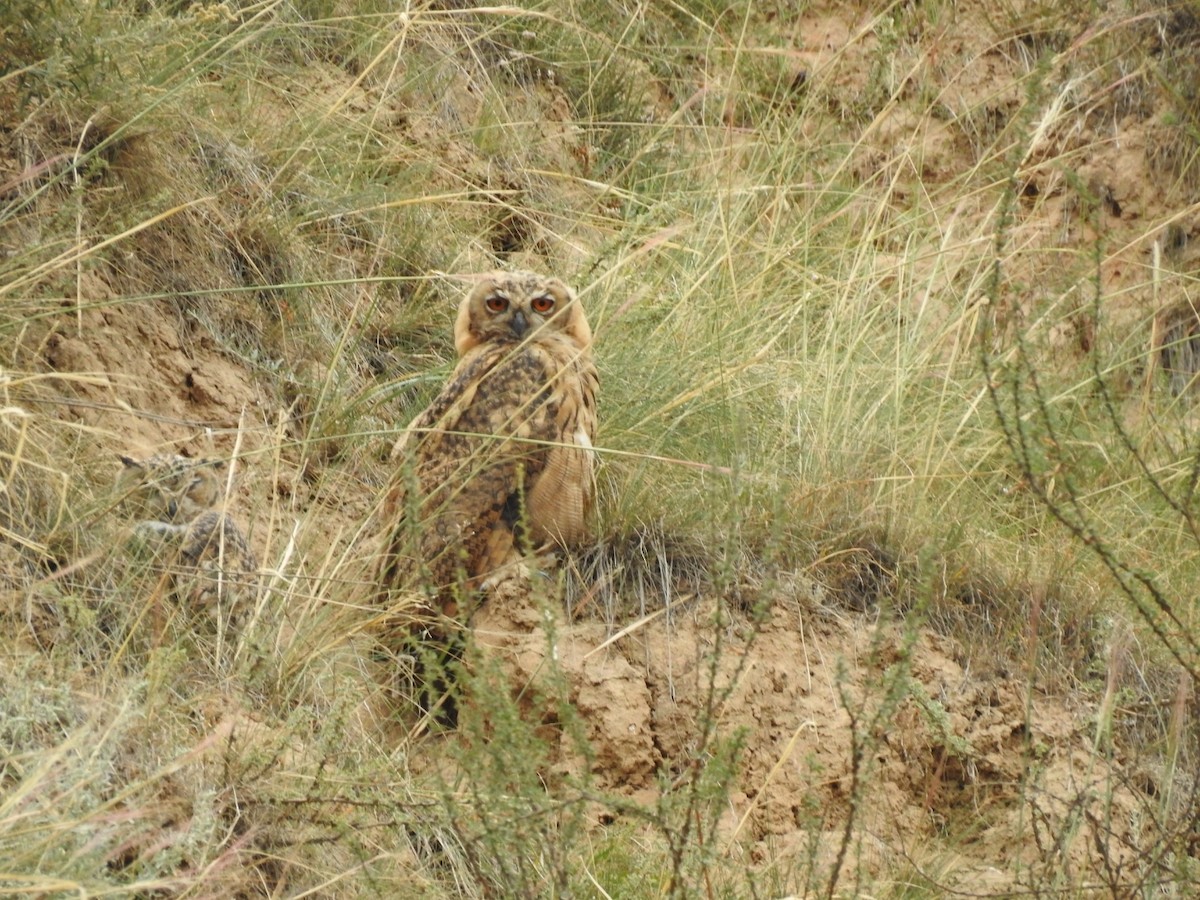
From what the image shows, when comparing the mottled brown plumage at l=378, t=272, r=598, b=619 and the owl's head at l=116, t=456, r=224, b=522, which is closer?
the owl's head at l=116, t=456, r=224, b=522

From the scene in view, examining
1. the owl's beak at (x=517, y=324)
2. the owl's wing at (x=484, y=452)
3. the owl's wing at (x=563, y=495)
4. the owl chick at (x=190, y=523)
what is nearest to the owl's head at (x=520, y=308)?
the owl's beak at (x=517, y=324)

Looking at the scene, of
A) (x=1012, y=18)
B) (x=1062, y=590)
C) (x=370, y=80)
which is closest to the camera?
(x=1062, y=590)

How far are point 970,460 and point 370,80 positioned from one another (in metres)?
3.00

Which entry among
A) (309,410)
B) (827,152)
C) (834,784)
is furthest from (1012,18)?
(834,784)

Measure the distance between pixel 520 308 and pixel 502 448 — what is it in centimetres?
80

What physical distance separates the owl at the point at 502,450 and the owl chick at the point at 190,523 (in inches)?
17.2

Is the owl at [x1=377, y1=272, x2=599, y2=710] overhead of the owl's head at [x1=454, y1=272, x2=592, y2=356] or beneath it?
beneath

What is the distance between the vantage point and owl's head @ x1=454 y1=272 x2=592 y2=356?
17.0 ft

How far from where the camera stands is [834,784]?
439 cm

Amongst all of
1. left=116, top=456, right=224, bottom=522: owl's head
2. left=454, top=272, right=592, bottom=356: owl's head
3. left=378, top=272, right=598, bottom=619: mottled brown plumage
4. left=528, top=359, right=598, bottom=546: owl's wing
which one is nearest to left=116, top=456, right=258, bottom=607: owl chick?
left=116, top=456, right=224, bottom=522: owl's head

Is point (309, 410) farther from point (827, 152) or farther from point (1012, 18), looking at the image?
point (1012, 18)

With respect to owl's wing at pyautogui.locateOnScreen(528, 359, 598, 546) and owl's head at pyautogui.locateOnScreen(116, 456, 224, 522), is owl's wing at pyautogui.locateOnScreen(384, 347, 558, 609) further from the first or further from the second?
owl's head at pyautogui.locateOnScreen(116, 456, 224, 522)

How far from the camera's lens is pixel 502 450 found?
4.69 m

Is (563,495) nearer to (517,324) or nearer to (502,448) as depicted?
(502,448)
